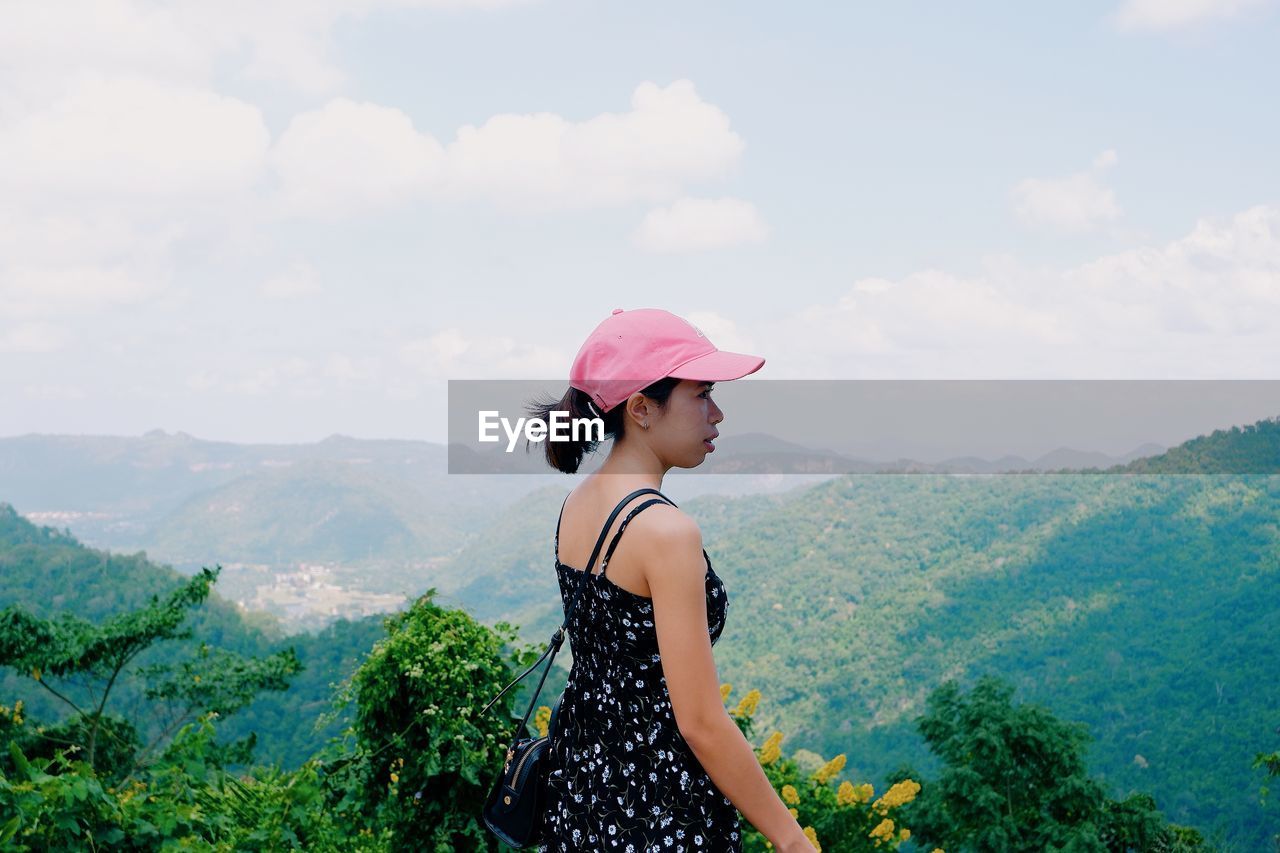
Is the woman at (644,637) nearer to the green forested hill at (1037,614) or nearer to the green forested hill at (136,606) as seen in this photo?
the green forested hill at (1037,614)

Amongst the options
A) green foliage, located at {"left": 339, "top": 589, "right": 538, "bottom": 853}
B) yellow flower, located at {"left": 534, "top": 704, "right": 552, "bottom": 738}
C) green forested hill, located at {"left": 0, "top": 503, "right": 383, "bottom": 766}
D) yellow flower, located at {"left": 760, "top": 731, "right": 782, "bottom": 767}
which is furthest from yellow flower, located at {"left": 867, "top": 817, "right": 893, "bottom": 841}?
green forested hill, located at {"left": 0, "top": 503, "right": 383, "bottom": 766}

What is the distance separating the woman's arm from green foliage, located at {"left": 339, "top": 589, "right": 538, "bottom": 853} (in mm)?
1819

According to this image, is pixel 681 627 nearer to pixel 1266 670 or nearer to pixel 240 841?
pixel 240 841

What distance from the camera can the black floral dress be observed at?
1.32 m

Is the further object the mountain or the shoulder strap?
the mountain

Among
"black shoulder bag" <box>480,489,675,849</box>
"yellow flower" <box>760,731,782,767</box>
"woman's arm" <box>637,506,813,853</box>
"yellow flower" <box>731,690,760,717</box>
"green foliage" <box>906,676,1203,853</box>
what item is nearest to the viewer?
"woman's arm" <box>637,506,813,853</box>

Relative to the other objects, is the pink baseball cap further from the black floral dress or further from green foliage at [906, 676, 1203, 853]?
green foliage at [906, 676, 1203, 853]

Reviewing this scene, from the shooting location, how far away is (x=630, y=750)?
1.36m

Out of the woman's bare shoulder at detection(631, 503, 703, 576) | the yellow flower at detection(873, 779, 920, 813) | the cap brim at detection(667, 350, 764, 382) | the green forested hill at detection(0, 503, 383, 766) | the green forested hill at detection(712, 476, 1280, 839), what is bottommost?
the green forested hill at detection(0, 503, 383, 766)

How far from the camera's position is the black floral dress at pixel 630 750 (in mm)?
1316

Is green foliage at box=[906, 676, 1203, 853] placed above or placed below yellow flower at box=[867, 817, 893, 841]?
below

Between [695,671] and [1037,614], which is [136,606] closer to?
[1037,614]

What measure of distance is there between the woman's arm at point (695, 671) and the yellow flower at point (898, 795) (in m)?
3.64

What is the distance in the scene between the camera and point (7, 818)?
2041 mm
